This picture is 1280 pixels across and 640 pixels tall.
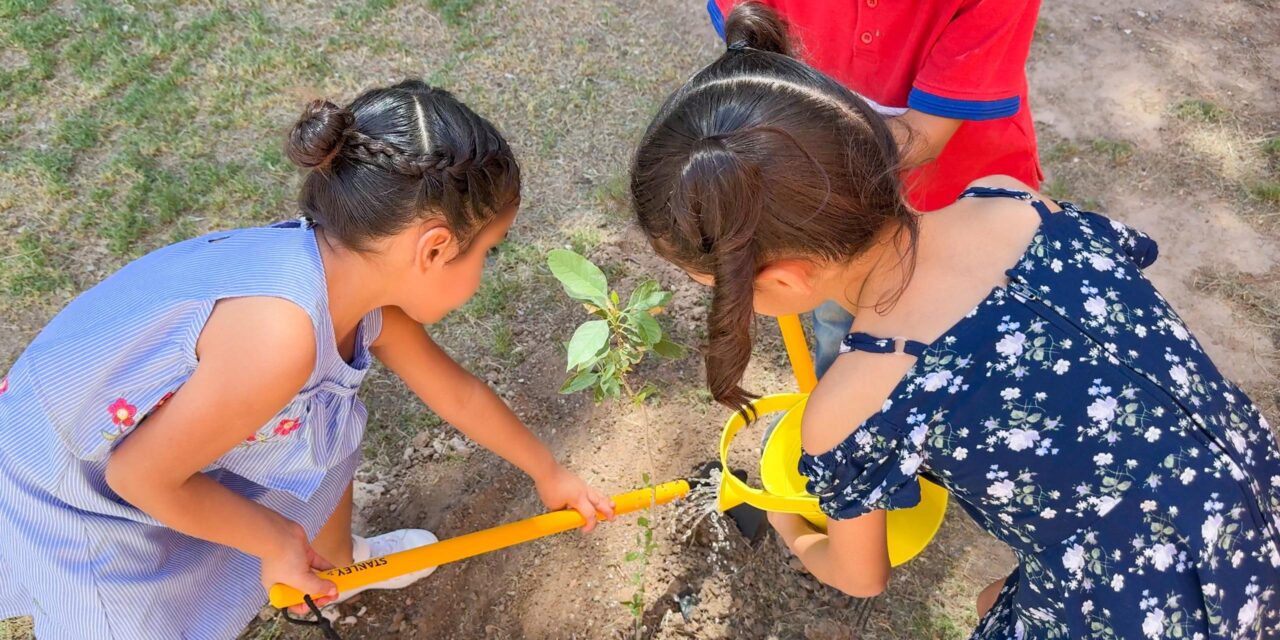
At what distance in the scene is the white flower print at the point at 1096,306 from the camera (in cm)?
119

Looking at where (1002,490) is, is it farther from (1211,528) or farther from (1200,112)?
(1200,112)

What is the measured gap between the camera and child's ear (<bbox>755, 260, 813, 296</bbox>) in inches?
44.8

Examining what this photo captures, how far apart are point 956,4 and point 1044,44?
2.18m

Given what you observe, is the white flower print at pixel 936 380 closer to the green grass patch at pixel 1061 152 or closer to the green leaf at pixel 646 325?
the green leaf at pixel 646 325

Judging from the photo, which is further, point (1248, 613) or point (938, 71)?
point (938, 71)

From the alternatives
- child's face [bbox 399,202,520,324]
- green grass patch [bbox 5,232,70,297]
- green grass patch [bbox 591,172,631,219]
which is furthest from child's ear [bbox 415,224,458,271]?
green grass patch [bbox 5,232,70,297]

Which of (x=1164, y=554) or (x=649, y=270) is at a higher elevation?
(x=1164, y=554)

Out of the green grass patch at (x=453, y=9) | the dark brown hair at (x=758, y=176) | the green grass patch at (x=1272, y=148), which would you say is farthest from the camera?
the green grass patch at (x=453, y=9)

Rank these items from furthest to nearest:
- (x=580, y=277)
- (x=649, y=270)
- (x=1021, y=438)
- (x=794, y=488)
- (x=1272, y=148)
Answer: (x=1272, y=148) → (x=649, y=270) → (x=794, y=488) → (x=580, y=277) → (x=1021, y=438)

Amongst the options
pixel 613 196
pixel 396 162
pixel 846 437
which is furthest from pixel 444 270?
pixel 613 196

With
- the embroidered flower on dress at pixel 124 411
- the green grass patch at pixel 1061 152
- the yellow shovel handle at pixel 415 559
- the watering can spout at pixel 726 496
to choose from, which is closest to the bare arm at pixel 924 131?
the watering can spout at pixel 726 496

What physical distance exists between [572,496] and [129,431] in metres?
0.77

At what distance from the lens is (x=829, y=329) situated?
1963 mm

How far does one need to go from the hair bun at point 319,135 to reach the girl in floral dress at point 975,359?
0.44 metres
